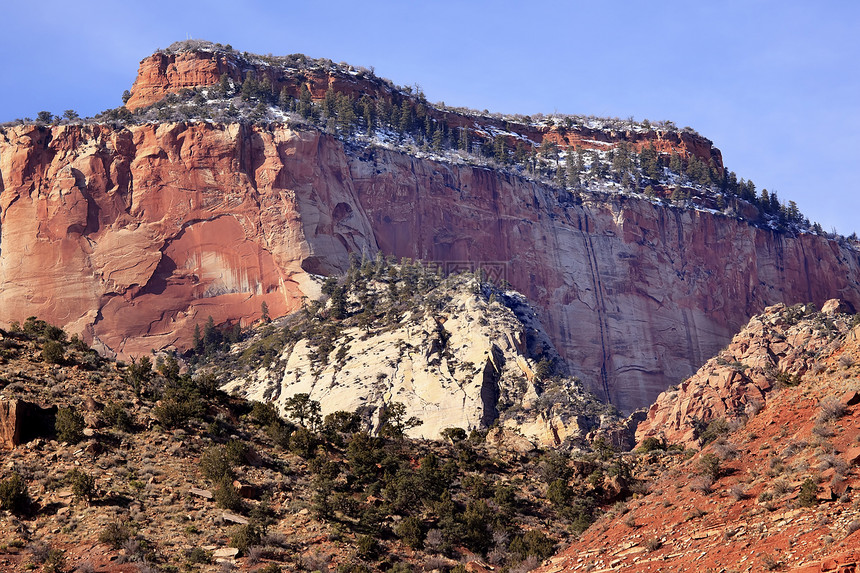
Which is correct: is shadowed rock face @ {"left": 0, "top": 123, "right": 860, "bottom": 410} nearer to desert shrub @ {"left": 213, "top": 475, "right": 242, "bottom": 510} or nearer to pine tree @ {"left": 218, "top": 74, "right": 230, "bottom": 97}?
pine tree @ {"left": 218, "top": 74, "right": 230, "bottom": 97}

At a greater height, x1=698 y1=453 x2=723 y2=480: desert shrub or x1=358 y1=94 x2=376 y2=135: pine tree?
x1=358 y1=94 x2=376 y2=135: pine tree

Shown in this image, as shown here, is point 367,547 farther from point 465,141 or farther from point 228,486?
point 465,141

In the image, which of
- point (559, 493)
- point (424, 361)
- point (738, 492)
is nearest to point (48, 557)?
point (738, 492)

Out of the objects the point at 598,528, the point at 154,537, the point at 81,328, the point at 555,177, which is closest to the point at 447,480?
the point at 598,528

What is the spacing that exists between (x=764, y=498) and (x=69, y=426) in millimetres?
27062

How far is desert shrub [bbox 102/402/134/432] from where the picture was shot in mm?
47500

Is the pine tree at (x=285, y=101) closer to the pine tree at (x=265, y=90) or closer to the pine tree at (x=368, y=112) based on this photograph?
the pine tree at (x=265, y=90)

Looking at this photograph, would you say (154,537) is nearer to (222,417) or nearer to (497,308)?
(222,417)

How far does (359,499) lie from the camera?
4722 centimetres

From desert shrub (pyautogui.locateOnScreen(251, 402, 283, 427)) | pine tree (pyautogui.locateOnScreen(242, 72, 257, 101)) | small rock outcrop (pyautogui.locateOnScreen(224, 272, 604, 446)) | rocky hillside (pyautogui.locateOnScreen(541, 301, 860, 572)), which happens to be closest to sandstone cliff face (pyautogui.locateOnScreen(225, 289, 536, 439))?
small rock outcrop (pyautogui.locateOnScreen(224, 272, 604, 446))

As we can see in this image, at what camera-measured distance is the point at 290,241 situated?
11069cm

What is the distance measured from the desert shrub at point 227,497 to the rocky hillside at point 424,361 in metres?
37.8

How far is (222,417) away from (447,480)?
11.1 metres

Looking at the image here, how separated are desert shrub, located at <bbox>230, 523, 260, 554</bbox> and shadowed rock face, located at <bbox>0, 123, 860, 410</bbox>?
6788 cm
